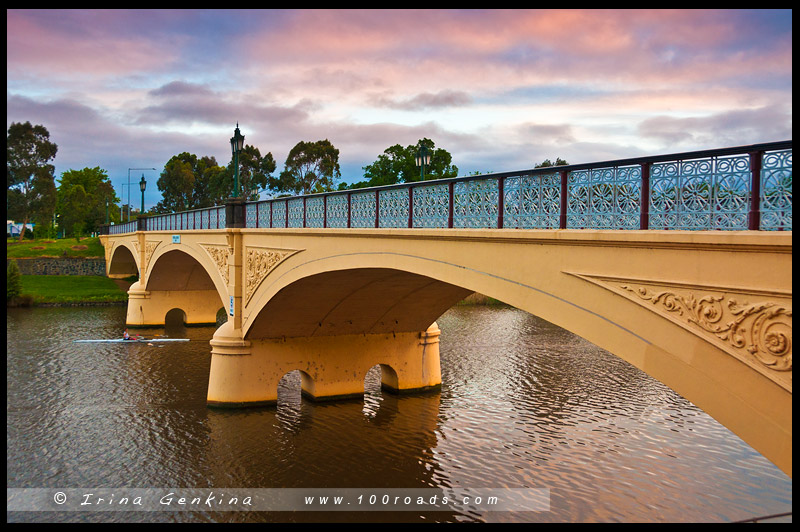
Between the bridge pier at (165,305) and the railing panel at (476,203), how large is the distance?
2656 cm

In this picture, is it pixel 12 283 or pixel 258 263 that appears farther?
pixel 12 283

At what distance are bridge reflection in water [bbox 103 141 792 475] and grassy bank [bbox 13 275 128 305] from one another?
2884 centimetres

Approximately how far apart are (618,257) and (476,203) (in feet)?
9.51

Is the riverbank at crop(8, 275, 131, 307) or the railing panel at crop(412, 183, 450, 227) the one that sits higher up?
the railing panel at crop(412, 183, 450, 227)

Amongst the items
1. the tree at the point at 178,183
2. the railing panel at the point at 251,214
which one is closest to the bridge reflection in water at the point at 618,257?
the railing panel at the point at 251,214

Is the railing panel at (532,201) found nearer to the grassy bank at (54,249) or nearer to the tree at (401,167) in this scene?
the tree at (401,167)

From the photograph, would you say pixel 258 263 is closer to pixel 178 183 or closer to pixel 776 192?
pixel 776 192

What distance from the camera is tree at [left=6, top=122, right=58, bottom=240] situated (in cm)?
6241

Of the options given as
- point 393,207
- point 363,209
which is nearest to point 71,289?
point 363,209

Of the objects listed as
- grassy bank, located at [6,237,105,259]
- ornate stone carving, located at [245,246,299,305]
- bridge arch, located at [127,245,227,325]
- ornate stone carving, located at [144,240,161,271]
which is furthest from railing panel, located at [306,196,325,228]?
grassy bank, located at [6,237,105,259]

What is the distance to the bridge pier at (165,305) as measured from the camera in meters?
32.7

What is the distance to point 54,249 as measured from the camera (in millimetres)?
55656

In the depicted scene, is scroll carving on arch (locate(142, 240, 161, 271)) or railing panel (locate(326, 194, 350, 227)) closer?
railing panel (locate(326, 194, 350, 227))

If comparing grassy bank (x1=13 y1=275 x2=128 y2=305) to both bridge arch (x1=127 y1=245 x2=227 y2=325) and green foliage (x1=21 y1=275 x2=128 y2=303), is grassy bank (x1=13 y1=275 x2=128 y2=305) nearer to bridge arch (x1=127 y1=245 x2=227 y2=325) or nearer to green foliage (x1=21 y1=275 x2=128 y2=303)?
green foliage (x1=21 y1=275 x2=128 y2=303)
